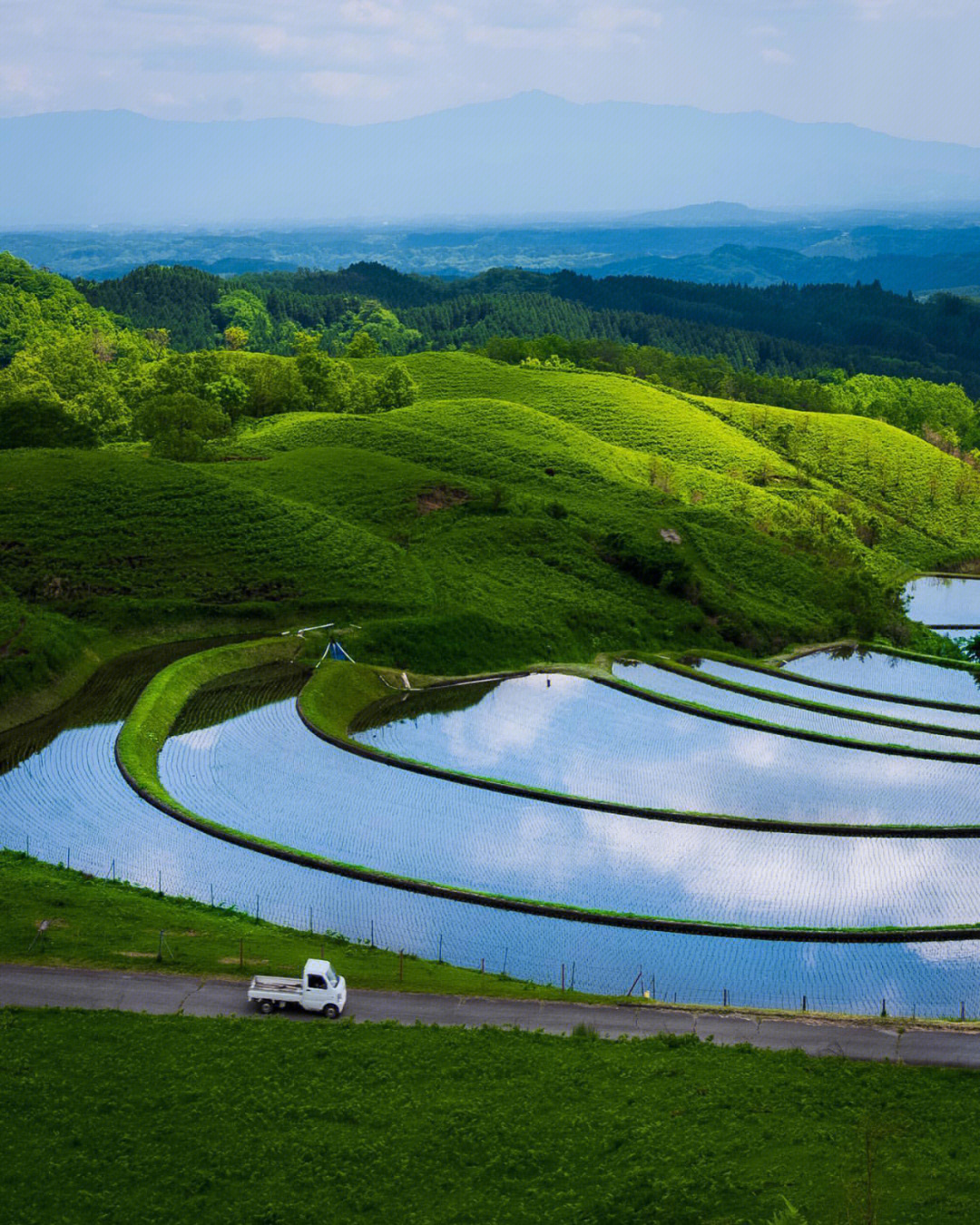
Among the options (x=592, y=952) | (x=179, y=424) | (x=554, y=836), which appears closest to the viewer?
(x=592, y=952)

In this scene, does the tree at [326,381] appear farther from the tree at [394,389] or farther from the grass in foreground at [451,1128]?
the grass in foreground at [451,1128]

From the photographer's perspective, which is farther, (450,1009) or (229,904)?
(229,904)

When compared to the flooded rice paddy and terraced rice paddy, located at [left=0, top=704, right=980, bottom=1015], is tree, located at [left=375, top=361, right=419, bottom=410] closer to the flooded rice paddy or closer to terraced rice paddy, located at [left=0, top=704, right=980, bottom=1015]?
the flooded rice paddy

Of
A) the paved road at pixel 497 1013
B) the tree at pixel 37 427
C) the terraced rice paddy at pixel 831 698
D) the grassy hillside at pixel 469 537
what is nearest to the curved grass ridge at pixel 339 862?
the paved road at pixel 497 1013

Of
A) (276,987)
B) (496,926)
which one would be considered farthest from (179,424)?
(276,987)

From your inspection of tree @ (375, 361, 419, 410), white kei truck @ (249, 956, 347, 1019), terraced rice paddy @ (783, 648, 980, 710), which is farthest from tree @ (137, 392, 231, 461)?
white kei truck @ (249, 956, 347, 1019)

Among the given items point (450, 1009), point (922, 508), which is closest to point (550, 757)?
point (450, 1009)

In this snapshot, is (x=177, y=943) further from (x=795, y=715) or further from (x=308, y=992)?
(x=795, y=715)

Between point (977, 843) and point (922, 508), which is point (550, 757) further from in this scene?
point (922, 508)
